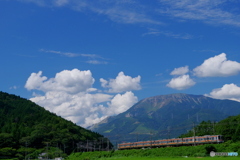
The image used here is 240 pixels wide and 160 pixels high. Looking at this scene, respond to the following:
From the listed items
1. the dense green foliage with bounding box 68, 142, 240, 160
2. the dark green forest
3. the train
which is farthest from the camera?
the dark green forest

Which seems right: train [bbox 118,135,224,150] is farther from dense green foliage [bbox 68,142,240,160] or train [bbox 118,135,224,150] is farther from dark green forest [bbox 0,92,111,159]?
dark green forest [bbox 0,92,111,159]

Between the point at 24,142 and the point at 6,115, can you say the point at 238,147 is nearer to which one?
the point at 24,142

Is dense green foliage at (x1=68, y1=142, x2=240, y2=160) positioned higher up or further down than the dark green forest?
further down

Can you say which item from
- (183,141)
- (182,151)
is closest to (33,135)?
(183,141)

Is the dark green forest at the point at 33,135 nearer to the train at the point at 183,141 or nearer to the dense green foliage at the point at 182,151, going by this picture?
the train at the point at 183,141

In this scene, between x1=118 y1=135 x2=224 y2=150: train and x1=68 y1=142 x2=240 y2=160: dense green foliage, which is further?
x1=118 y1=135 x2=224 y2=150: train

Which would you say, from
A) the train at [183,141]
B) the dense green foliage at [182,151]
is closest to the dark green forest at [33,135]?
the train at [183,141]

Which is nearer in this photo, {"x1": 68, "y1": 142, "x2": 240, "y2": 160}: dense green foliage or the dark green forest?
{"x1": 68, "y1": 142, "x2": 240, "y2": 160}: dense green foliage

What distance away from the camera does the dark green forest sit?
354 feet

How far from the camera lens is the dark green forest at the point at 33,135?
10788 centimetres

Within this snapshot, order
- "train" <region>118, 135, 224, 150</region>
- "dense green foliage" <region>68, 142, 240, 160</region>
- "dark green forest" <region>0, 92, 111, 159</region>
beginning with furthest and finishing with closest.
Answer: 1. "dark green forest" <region>0, 92, 111, 159</region>
2. "train" <region>118, 135, 224, 150</region>
3. "dense green foliage" <region>68, 142, 240, 160</region>

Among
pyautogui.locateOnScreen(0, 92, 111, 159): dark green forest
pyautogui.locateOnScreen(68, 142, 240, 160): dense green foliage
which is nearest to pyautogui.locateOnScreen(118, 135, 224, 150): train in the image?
pyautogui.locateOnScreen(68, 142, 240, 160): dense green foliage

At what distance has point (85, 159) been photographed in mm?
82812

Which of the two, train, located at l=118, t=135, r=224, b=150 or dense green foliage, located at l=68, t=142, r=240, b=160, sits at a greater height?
train, located at l=118, t=135, r=224, b=150
